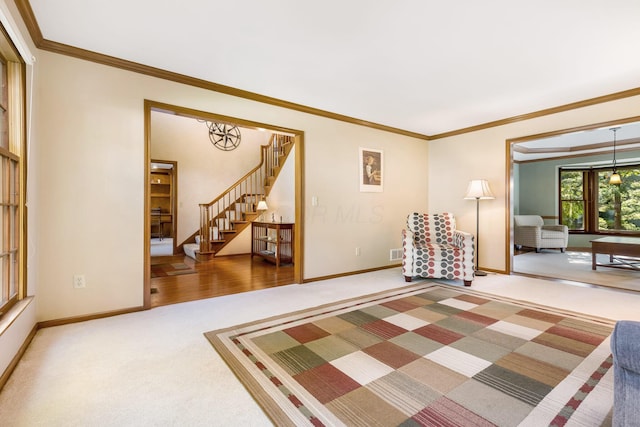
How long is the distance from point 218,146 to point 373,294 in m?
5.69

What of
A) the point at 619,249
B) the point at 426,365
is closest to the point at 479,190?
the point at 619,249

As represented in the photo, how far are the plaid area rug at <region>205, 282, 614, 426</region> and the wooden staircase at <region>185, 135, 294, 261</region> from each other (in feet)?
12.8

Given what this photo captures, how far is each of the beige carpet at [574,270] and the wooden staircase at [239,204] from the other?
15.8 ft

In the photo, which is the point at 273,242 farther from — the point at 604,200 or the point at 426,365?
the point at 604,200

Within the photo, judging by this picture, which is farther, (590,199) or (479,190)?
(590,199)

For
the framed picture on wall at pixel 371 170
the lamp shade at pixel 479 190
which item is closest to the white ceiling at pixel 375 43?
the framed picture on wall at pixel 371 170

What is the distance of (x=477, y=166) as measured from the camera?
16.3 feet

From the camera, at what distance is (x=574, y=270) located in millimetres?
4859

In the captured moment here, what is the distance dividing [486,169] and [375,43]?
324 cm

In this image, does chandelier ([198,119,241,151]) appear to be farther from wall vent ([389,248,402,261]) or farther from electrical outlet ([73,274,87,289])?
electrical outlet ([73,274,87,289])

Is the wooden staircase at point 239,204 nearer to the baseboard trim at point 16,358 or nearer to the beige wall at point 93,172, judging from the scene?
the beige wall at point 93,172

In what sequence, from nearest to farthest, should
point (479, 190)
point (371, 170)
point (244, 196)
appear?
point (479, 190) → point (371, 170) → point (244, 196)

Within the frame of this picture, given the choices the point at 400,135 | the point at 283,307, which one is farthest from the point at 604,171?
the point at 283,307

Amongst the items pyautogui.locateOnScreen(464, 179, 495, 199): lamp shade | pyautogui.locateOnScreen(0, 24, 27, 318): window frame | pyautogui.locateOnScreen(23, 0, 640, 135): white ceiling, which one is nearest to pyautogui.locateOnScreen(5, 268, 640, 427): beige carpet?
pyautogui.locateOnScreen(0, 24, 27, 318): window frame
